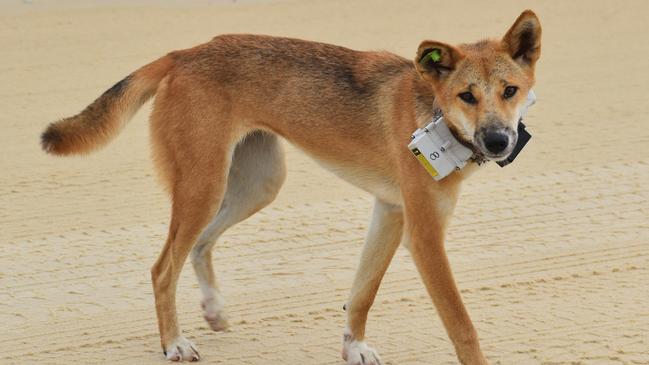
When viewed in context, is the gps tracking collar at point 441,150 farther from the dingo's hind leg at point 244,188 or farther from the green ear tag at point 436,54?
the dingo's hind leg at point 244,188

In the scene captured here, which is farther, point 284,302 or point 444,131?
point 284,302

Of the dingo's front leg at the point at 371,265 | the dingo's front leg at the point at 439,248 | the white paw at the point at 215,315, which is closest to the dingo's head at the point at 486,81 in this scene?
the dingo's front leg at the point at 439,248

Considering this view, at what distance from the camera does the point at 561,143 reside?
988 cm

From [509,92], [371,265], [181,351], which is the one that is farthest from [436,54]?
[181,351]

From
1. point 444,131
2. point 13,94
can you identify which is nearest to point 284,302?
point 444,131

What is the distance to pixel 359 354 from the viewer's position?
6.48m

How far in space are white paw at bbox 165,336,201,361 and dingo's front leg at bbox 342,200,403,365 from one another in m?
0.73

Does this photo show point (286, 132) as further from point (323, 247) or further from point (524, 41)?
point (323, 247)

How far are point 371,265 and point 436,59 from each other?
1150mm

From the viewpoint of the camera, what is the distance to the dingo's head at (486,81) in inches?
227

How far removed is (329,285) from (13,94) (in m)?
4.94

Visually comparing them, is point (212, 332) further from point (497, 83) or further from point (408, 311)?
point (497, 83)

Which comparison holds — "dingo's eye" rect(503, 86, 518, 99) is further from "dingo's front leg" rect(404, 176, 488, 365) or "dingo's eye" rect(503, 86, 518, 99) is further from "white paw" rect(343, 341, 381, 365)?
"white paw" rect(343, 341, 381, 365)

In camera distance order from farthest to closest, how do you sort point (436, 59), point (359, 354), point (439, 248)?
point (359, 354), point (439, 248), point (436, 59)
